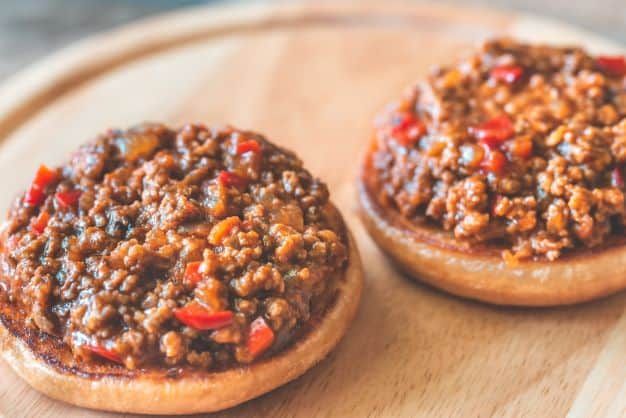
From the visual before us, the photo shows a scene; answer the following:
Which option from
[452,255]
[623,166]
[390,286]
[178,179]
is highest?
[178,179]

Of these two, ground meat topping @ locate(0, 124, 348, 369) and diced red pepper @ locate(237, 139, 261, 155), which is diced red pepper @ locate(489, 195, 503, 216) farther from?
diced red pepper @ locate(237, 139, 261, 155)

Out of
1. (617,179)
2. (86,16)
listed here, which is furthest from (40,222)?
(86,16)

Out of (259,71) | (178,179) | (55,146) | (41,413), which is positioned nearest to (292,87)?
(259,71)

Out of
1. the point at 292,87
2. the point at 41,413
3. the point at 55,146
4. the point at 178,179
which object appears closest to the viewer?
the point at 41,413

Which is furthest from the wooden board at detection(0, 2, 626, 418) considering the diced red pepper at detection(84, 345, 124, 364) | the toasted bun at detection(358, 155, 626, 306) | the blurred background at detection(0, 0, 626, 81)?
the blurred background at detection(0, 0, 626, 81)

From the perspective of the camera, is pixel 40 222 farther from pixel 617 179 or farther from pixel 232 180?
pixel 617 179

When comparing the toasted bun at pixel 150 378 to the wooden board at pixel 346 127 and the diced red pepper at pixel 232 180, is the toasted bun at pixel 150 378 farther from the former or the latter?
the diced red pepper at pixel 232 180

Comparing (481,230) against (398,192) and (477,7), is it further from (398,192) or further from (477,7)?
(477,7)
